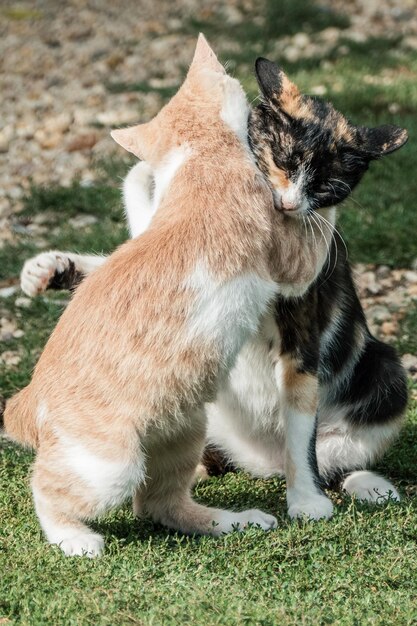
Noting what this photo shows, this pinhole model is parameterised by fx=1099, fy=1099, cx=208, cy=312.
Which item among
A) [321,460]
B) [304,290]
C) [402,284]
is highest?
[304,290]

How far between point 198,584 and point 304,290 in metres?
1.23

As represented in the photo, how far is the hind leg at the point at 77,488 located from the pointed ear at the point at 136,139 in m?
1.24

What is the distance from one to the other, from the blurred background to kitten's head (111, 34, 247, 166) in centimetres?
219

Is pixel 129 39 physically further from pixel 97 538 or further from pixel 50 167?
pixel 97 538

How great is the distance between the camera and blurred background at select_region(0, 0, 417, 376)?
7.34m

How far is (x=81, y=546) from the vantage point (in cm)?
392

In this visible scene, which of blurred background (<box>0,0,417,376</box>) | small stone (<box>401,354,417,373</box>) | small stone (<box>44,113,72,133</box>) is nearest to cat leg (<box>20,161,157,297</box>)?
blurred background (<box>0,0,417,376</box>)

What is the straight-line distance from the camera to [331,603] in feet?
12.1

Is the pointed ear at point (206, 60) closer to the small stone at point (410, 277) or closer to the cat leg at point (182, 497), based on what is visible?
the cat leg at point (182, 497)

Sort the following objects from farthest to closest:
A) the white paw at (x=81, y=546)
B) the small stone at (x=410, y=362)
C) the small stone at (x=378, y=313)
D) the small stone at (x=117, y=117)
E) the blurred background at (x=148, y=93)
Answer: the small stone at (x=117, y=117) < the blurred background at (x=148, y=93) < the small stone at (x=378, y=313) < the small stone at (x=410, y=362) < the white paw at (x=81, y=546)

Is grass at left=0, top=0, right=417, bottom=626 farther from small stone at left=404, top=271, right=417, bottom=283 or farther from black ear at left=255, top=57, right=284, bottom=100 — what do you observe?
black ear at left=255, top=57, right=284, bottom=100

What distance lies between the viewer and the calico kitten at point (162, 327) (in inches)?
152

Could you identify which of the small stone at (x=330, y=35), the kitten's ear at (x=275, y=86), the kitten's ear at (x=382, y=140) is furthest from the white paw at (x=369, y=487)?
the small stone at (x=330, y=35)

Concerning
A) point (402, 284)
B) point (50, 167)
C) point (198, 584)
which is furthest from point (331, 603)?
point (50, 167)
